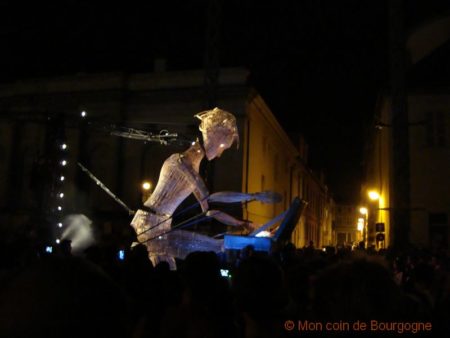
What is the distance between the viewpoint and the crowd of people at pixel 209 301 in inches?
51.2

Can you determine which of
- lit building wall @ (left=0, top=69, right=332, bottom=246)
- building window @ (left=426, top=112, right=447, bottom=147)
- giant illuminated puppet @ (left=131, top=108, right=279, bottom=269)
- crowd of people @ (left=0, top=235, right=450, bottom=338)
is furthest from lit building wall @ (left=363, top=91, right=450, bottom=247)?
crowd of people @ (left=0, top=235, right=450, bottom=338)

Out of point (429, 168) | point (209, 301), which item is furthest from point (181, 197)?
point (429, 168)

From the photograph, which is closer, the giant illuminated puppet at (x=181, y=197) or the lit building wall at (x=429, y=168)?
the giant illuminated puppet at (x=181, y=197)

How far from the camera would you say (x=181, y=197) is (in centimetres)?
1007

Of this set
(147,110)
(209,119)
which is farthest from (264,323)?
(147,110)

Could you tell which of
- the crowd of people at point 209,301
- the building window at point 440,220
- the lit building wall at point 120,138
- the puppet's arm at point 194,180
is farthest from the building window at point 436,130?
the crowd of people at point 209,301

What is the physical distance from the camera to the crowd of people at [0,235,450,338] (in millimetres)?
1300

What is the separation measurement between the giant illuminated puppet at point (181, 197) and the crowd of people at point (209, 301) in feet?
15.4

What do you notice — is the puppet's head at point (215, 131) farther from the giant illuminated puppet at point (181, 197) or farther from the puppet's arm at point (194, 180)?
the puppet's arm at point (194, 180)

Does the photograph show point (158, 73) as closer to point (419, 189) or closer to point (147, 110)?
point (147, 110)

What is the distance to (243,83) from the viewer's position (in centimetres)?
3086

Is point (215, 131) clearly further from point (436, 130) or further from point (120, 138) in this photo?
point (120, 138)

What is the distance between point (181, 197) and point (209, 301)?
6.87m

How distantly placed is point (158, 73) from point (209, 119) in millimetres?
24131
